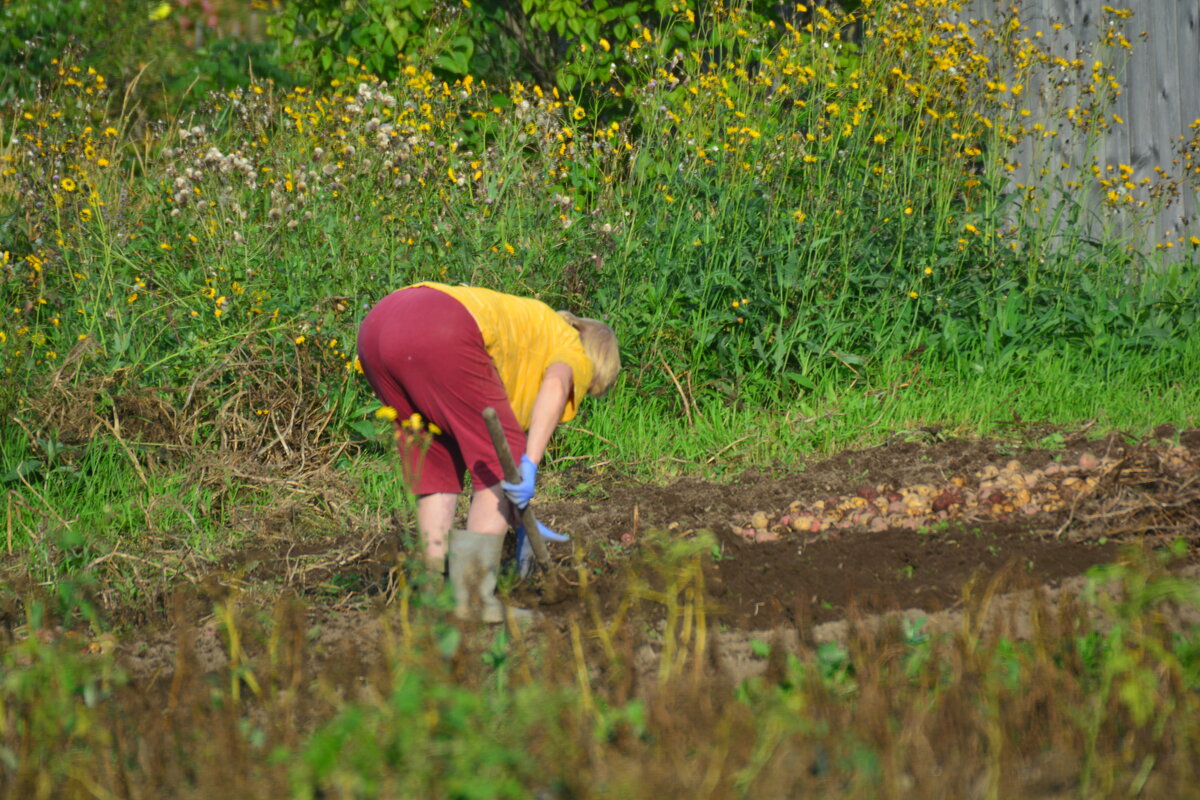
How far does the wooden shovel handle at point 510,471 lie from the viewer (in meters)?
2.74

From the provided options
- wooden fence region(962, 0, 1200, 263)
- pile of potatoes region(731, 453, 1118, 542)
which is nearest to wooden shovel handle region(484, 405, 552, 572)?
pile of potatoes region(731, 453, 1118, 542)

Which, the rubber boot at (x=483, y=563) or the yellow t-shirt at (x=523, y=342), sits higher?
the yellow t-shirt at (x=523, y=342)

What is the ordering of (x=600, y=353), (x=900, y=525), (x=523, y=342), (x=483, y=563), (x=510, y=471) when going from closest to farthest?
(x=510, y=471) < (x=483, y=563) < (x=523, y=342) < (x=600, y=353) < (x=900, y=525)

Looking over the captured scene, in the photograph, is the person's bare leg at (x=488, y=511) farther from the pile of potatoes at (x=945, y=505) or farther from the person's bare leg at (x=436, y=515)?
the pile of potatoes at (x=945, y=505)

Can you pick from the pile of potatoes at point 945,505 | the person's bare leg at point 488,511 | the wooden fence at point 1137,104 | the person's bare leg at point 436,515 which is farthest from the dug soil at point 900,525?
the wooden fence at point 1137,104

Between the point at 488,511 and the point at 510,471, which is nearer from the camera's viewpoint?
the point at 510,471

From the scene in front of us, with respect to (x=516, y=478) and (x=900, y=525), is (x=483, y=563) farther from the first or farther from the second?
(x=900, y=525)

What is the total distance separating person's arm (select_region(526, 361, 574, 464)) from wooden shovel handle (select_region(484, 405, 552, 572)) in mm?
79

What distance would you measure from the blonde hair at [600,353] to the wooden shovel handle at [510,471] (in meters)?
0.41

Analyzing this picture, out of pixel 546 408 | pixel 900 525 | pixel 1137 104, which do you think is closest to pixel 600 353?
pixel 546 408

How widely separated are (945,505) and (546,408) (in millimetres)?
1478

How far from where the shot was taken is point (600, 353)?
11.0ft

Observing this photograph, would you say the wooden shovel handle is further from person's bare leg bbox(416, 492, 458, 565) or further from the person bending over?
person's bare leg bbox(416, 492, 458, 565)

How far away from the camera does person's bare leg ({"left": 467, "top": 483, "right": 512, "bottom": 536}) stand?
3150 millimetres
